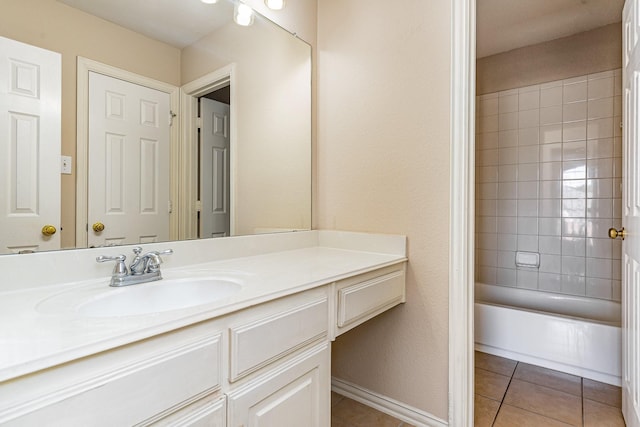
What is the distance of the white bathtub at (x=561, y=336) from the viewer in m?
1.91

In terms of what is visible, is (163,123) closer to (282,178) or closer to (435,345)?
(282,178)

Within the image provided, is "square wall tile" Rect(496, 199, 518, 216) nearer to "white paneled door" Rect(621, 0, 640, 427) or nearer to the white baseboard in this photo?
"white paneled door" Rect(621, 0, 640, 427)

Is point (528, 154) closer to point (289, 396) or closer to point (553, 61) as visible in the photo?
point (553, 61)

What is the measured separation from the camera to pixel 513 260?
9.27ft

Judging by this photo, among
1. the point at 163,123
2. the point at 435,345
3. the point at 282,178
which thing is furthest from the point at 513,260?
the point at 163,123

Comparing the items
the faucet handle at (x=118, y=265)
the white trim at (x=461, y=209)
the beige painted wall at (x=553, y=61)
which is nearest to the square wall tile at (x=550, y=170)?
the beige painted wall at (x=553, y=61)

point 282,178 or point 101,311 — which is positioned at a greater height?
point 282,178

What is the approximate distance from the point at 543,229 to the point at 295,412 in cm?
250

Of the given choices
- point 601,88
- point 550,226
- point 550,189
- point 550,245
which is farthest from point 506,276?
point 601,88

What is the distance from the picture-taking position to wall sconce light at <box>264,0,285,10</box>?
1.66 m

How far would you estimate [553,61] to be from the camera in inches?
103

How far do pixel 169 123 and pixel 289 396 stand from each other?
104 centimetres

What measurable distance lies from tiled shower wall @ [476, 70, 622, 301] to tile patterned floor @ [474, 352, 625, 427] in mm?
881

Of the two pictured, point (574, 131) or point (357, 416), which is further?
point (574, 131)
